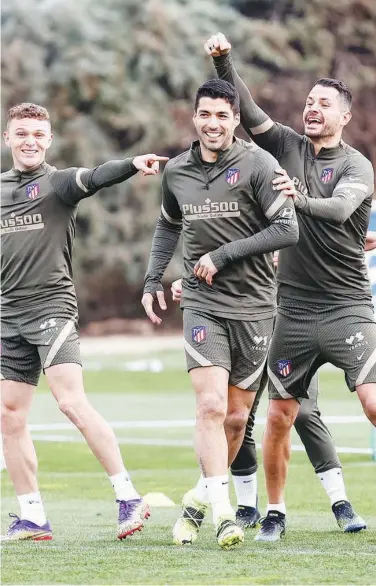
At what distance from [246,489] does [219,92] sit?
2.56m

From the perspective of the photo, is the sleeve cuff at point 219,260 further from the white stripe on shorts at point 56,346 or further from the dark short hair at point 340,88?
A: the dark short hair at point 340,88

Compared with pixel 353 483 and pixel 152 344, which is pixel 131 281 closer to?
pixel 152 344

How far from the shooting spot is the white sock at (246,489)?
360 inches

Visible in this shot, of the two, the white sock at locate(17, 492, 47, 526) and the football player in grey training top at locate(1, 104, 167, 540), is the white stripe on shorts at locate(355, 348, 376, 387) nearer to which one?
the football player in grey training top at locate(1, 104, 167, 540)

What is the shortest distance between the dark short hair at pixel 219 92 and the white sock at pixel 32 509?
249 centimetres

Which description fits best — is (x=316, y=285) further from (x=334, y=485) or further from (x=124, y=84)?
(x=124, y=84)

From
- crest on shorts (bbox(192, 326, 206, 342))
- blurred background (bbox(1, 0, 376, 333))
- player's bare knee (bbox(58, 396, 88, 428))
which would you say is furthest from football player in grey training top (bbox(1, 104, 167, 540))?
blurred background (bbox(1, 0, 376, 333))

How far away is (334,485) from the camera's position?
29.4 ft

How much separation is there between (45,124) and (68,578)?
299cm

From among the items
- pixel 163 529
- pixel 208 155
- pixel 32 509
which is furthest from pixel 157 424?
pixel 208 155

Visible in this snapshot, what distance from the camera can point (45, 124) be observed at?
28.7 ft

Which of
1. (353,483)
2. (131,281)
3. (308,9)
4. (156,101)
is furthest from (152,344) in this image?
(353,483)

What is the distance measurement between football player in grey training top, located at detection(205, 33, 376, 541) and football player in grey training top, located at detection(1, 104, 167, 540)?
0.91 m

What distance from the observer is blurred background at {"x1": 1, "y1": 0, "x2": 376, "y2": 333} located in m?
41.3
